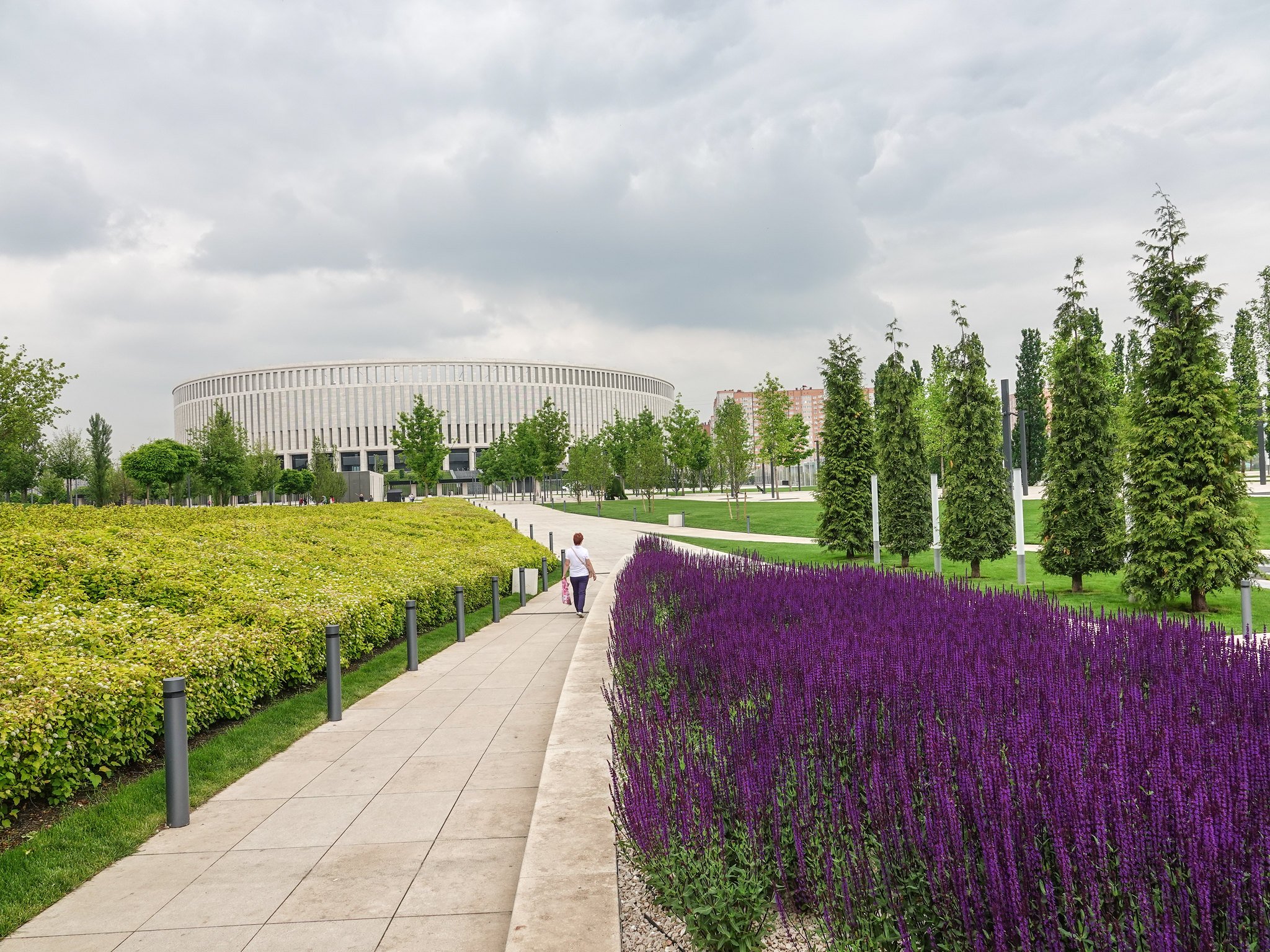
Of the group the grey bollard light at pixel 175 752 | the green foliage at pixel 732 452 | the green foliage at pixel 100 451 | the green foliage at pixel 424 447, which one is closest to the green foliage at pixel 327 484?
the green foliage at pixel 424 447

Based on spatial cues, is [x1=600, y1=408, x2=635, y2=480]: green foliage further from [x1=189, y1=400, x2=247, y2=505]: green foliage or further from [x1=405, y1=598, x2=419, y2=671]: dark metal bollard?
[x1=405, y1=598, x2=419, y2=671]: dark metal bollard

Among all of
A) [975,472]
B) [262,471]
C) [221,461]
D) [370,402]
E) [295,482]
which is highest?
[370,402]

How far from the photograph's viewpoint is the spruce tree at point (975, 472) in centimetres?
1725

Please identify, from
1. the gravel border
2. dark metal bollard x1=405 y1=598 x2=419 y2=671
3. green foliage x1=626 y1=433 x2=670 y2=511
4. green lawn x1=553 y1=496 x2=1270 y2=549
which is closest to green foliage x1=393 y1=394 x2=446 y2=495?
green lawn x1=553 y1=496 x2=1270 y2=549

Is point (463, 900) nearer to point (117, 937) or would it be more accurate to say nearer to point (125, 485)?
point (117, 937)

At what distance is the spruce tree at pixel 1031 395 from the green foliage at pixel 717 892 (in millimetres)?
65490

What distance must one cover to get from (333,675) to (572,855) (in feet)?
13.5

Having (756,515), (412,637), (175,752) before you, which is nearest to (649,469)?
(756,515)

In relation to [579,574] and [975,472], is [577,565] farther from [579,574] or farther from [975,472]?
[975,472]

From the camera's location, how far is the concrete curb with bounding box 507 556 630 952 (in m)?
2.96

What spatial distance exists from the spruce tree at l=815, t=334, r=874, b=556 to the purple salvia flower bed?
17505 mm

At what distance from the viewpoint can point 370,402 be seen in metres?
119

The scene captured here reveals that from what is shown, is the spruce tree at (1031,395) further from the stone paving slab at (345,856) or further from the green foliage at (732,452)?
the stone paving slab at (345,856)

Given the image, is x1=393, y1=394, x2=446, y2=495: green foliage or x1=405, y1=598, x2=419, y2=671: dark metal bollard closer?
x1=405, y1=598, x2=419, y2=671: dark metal bollard
